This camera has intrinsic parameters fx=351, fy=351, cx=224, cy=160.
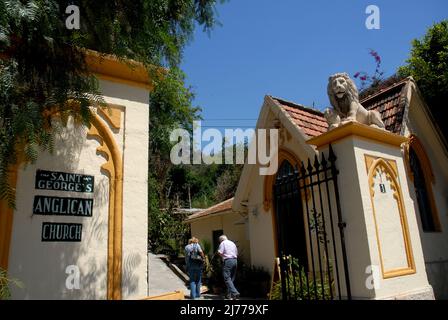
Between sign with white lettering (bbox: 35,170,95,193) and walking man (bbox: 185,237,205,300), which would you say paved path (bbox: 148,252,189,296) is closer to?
walking man (bbox: 185,237,205,300)

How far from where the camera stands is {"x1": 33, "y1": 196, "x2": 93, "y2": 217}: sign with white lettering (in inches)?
156

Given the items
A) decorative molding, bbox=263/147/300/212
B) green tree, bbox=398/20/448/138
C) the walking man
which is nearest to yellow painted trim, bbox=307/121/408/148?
decorative molding, bbox=263/147/300/212

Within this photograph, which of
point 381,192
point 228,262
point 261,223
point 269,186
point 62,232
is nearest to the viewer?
point 62,232

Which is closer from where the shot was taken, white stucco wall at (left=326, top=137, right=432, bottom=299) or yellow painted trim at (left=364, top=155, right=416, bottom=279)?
white stucco wall at (left=326, top=137, right=432, bottom=299)

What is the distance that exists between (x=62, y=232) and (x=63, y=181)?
1.94 feet

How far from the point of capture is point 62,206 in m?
4.07

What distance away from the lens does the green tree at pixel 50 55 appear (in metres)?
3.08

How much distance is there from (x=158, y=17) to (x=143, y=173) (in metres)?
2.30

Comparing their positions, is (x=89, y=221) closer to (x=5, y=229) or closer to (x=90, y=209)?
(x=90, y=209)

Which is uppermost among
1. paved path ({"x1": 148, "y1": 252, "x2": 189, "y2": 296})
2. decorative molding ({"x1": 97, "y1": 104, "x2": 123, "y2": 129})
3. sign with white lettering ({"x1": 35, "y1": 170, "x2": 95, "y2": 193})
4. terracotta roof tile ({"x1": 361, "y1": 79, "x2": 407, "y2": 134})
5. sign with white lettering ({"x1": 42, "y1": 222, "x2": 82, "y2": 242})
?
terracotta roof tile ({"x1": 361, "y1": 79, "x2": 407, "y2": 134})

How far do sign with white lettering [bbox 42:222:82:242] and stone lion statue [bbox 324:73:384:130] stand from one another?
3.62 m

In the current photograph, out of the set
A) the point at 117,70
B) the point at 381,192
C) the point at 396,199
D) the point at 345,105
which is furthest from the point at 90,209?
the point at 396,199

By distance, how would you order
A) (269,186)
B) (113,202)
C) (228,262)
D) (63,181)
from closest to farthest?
(63,181) < (113,202) < (228,262) < (269,186)

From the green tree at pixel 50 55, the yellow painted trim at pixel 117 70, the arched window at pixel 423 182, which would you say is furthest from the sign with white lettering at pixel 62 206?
the arched window at pixel 423 182
